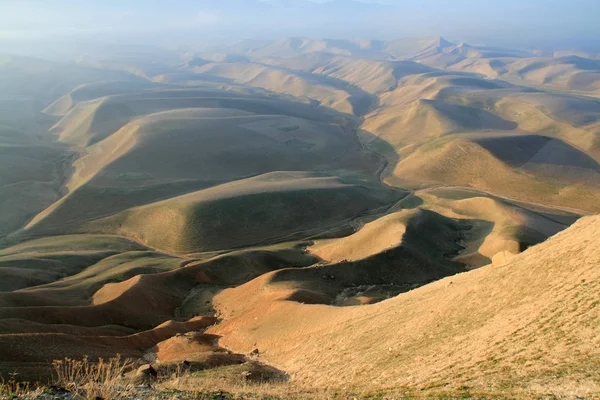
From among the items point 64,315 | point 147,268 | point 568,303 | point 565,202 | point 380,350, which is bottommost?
point 565,202

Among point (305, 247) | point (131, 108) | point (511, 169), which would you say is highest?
point (131, 108)

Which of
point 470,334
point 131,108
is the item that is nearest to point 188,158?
point 131,108

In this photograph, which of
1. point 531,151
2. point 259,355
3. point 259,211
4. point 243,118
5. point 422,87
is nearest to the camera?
point 259,355

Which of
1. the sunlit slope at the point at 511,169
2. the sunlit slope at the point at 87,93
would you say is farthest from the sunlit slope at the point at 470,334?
the sunlit slope at the point at 87,93

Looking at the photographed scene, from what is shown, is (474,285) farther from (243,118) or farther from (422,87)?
(422,87)

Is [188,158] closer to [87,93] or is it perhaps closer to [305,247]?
[305,247]

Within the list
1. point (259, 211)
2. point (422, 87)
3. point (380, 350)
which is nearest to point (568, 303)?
point (380, 350)

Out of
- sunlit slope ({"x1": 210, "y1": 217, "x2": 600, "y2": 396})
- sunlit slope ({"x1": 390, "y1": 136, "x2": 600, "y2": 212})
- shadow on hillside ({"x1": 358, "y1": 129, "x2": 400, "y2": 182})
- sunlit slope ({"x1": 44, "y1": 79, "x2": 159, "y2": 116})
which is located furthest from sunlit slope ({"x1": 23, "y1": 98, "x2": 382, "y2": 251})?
sunlit slope ({"x1": 44, "y1": 79, "x2": 159, "y2": 116})
